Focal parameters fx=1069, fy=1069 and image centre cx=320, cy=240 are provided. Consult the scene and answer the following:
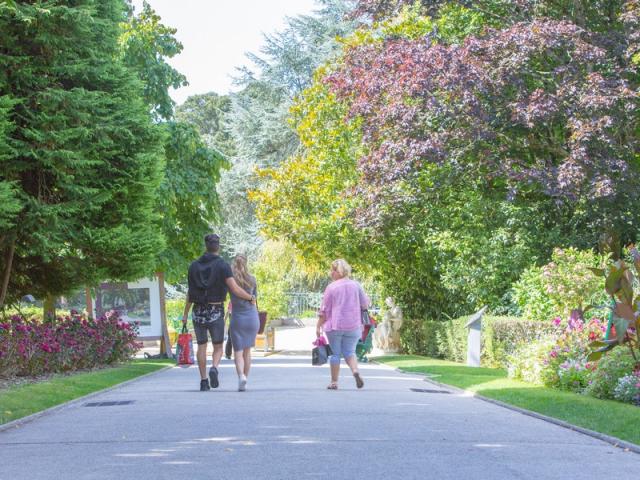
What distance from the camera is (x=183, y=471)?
298 inches

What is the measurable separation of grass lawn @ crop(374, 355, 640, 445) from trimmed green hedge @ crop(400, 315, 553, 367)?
1211 mm

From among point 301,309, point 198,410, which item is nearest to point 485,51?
point 198,410

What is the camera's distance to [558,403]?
13.1 metres

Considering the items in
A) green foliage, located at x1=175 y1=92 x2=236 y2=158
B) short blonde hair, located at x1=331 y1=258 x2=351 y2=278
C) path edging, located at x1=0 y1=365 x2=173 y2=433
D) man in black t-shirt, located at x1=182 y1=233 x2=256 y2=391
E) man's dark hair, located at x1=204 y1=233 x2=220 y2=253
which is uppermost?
green foliage, located at x1=175 y1=92 x2=236 y2=158

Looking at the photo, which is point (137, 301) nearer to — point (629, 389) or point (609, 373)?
point (609, 373)

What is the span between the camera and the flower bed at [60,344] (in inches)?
709

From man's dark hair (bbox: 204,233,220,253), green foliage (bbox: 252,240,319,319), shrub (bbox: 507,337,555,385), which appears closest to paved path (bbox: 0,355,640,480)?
man's dark hair (bbox: 204,233,220,253)

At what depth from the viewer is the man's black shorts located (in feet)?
47.3

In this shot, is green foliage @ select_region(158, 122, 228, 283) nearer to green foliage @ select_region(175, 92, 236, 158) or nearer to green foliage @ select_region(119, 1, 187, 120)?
green foliage @ select_region(119, 1, 187, 120)

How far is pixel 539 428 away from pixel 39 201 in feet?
36.3

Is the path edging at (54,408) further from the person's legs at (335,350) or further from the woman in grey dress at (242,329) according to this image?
the person's legs at (335,350)

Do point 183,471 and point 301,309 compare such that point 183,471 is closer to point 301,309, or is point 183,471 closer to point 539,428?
point 539,428

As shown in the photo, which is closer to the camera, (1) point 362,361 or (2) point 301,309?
(1) point 362,361

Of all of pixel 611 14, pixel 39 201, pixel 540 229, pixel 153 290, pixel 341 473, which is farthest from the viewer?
pixel 153 290
